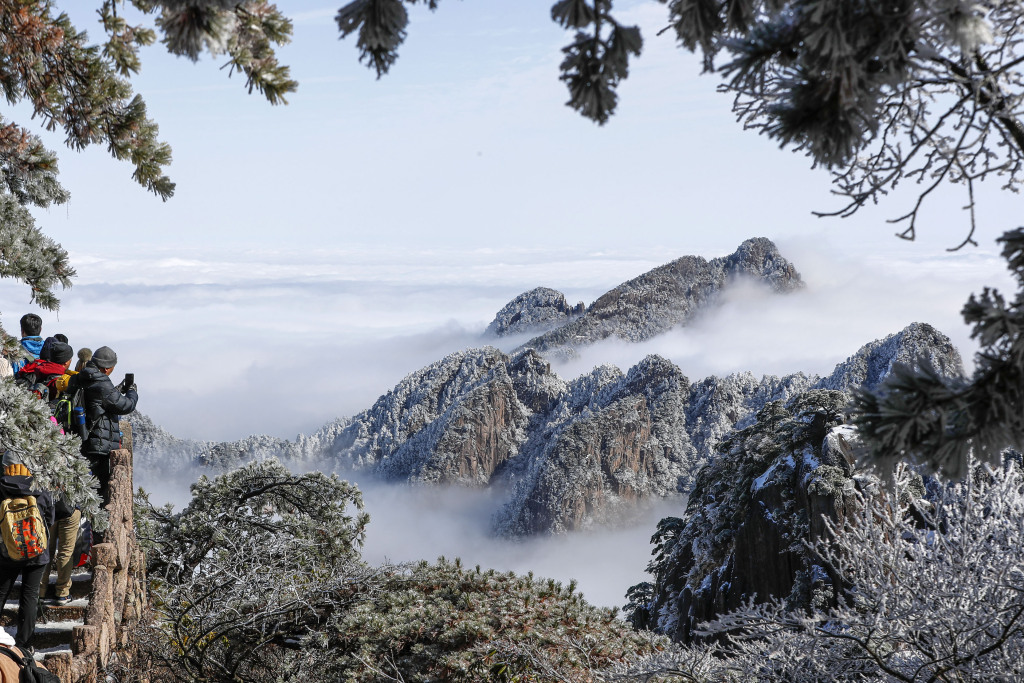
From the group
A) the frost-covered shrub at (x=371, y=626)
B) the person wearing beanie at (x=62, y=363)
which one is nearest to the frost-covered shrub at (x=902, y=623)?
the frost-covered shrub at (x=371, y=626)

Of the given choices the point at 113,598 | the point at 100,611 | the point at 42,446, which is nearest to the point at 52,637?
the point at 100,611

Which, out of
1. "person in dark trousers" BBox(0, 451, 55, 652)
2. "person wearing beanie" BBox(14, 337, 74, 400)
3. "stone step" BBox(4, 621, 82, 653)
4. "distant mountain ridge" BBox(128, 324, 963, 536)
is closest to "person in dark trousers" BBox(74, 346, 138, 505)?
"person wearing beanie" BBox(14, 337, 74, 400)

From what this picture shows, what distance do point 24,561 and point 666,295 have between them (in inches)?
7475

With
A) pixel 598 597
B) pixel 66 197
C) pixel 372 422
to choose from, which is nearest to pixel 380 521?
pixel 372 422

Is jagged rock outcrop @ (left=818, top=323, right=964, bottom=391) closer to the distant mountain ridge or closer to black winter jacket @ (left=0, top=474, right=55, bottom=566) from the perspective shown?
the distant mountain ridge

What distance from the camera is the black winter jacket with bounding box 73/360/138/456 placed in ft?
24.5

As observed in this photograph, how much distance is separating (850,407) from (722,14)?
4.93 feet

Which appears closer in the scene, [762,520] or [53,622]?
[53,622]

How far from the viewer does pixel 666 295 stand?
627ft

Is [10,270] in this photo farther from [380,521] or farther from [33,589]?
[380,521]

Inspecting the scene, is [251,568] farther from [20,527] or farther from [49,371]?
[20,527]

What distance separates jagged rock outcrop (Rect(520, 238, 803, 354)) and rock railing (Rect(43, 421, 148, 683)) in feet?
568

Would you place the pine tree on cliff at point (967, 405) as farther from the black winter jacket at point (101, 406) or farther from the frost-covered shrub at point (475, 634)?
the black winter jacket at point (101, 406)

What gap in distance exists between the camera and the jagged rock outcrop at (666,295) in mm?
181625
